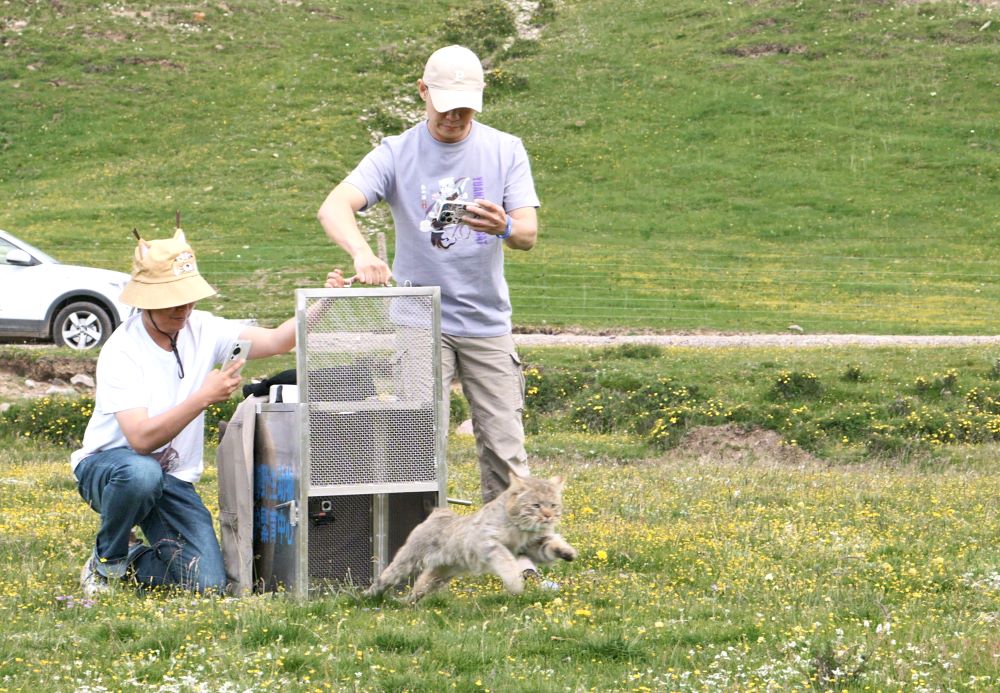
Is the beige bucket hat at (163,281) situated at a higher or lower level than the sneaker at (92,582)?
higher

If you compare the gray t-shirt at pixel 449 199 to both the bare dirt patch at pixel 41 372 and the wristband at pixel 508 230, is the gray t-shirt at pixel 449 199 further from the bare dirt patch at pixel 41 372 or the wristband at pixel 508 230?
the bare dirt patch at pixel 41 372

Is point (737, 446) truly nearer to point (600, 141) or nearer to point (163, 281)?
point (163, 281)

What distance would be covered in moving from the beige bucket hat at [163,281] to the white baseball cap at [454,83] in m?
1.46

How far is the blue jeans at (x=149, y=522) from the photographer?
695 centimetres

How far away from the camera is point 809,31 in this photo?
4991 centimetres

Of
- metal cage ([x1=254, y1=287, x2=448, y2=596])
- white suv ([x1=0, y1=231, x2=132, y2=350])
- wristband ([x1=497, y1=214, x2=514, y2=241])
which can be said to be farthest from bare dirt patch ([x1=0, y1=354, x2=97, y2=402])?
wristband ([x1=497, y1=214, x2=514, y2=241])

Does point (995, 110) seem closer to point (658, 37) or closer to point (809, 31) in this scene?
point (809, 31)

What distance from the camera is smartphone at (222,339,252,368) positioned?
273 inches

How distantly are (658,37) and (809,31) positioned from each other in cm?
536

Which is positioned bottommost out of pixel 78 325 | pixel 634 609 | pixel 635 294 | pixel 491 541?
pixel 634 609

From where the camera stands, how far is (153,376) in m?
7.10

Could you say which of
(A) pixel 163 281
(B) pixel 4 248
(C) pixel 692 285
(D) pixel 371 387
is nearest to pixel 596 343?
(C) pixel 692 285

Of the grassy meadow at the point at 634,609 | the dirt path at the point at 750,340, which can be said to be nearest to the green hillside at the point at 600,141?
the dirt path at the point at 750,340

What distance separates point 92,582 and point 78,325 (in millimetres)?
15112
